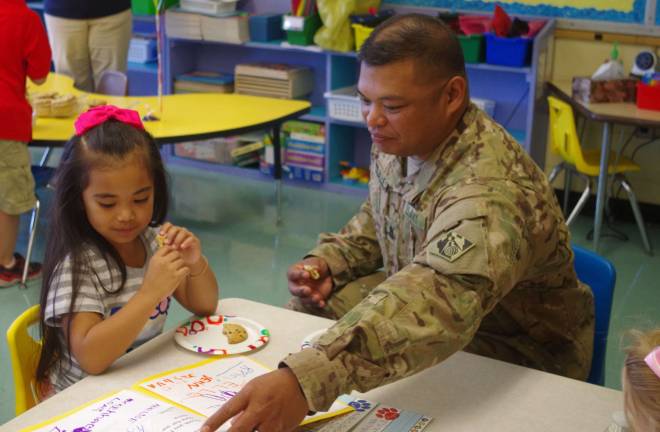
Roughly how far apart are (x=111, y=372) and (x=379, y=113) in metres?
0.71

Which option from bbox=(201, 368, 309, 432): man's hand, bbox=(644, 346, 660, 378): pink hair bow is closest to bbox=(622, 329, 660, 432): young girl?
bbox=(644, 346, 660, 378): pink hair bow

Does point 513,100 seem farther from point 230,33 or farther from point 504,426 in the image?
point 504,426

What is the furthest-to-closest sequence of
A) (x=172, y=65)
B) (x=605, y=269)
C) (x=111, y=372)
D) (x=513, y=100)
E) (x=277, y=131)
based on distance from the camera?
(x=172, y=65)
(x=513, y=100)
(x=277, y=131)
(x=605, y=269)
(x=111, y=372)

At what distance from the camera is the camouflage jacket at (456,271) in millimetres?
1352

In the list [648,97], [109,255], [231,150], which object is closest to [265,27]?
[231,150]

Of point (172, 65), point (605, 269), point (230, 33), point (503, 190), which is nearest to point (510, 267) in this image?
point (503, 190)

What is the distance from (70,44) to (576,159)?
9.33 feet

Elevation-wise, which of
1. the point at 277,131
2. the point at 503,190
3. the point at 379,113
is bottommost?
the point at 277,131

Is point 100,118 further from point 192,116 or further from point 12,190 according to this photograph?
point 192,116

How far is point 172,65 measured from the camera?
5.53 m

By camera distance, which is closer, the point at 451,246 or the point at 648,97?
the point at 451,246

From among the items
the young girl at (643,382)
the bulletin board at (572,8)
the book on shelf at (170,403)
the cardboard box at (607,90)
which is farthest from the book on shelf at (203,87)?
the young girl at (643,382)

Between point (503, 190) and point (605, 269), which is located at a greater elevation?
point (503, 190)

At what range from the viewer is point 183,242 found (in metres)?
1.72
